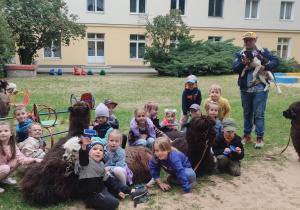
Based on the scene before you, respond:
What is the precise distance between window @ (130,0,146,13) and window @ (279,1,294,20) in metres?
14.2

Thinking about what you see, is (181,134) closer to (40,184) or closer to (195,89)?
(195,89)

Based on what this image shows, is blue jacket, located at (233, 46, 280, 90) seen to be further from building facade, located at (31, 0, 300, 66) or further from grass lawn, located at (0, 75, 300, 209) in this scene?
building facade, located at (31, 0, 300, 66)

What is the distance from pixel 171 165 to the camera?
14.4ft

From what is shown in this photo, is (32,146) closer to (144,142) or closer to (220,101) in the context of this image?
(144,142)

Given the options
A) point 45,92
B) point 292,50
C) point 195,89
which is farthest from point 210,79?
point 292,50

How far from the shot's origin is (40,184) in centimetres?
397

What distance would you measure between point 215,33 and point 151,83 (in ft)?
50.7

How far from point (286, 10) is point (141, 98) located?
993 inches

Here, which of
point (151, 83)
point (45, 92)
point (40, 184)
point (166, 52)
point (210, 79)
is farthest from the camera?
point (166, 52)

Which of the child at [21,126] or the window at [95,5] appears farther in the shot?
the window at [95,5]

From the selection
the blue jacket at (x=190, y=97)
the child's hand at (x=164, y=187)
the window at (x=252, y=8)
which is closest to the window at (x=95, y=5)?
the window at (x=252, y=8)

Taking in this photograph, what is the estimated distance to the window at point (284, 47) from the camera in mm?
31311

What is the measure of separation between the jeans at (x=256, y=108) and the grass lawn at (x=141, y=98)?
0.44 m

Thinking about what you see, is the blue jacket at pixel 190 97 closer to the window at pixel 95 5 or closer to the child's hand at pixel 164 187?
the child's hand at pixel 164 187
